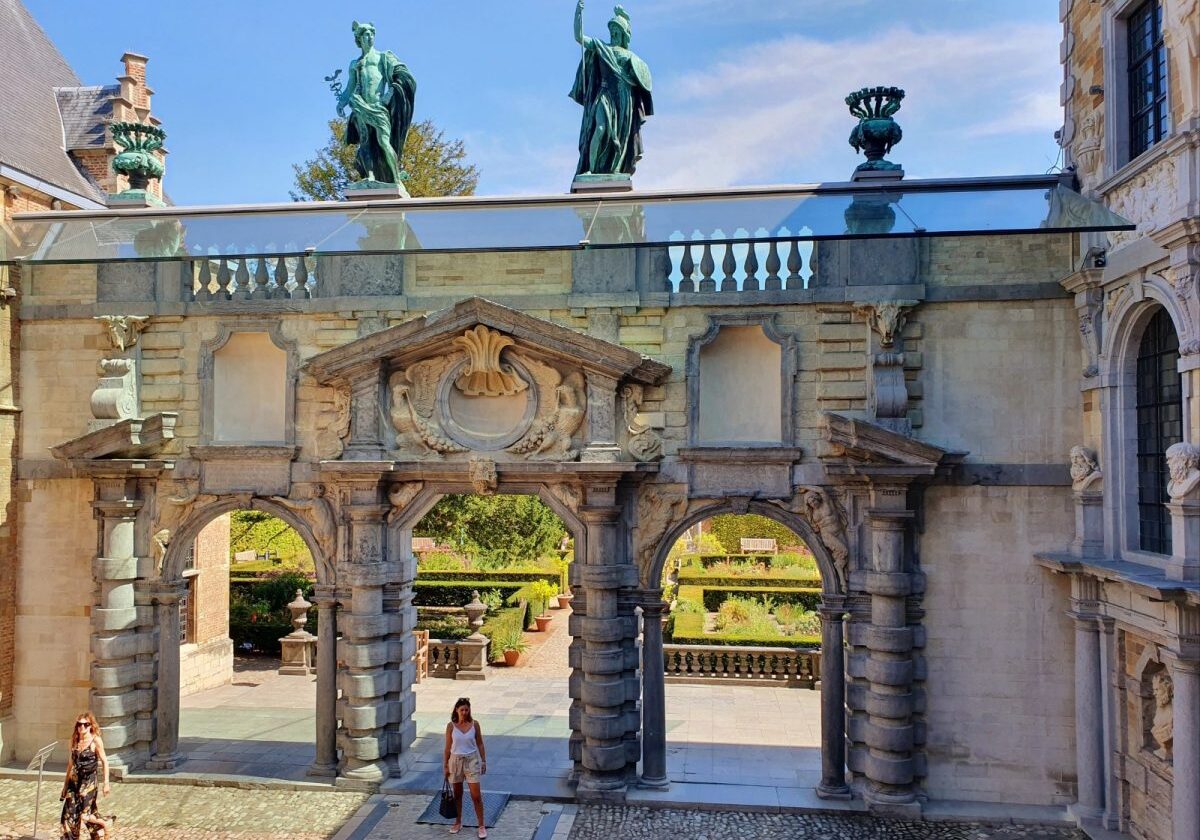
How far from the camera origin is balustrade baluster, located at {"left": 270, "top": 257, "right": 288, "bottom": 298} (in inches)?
513

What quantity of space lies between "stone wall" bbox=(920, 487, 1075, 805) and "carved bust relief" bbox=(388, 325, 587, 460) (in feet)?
16.7

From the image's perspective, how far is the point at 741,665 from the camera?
18078mm

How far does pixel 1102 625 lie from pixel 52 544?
571 inches

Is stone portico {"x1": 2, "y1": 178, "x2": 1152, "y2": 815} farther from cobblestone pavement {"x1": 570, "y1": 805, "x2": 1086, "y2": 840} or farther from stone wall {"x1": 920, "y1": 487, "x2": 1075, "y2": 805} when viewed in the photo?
cobblestone pavement {"x1": 570, "y1": 805, "x2": 1086, "y2": 840}

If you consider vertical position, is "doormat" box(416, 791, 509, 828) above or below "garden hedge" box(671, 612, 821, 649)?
below

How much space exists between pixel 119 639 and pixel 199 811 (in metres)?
2.74

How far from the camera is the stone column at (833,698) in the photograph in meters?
11.9

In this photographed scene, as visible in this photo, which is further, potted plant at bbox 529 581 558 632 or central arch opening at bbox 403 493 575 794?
potted plant at bbox 529 581 558 632

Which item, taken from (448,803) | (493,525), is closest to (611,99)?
(448,803)

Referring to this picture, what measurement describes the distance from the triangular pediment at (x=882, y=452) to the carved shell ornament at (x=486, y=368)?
4353 millimetres

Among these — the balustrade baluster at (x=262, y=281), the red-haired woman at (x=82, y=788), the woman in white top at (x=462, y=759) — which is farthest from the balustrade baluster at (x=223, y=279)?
the woman in white top at (x=462, y=759)

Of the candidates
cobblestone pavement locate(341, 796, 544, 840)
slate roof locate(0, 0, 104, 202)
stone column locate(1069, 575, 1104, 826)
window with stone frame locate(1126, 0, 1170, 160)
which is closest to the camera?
window with stone frame locate(1126, 0, 1170, 160)

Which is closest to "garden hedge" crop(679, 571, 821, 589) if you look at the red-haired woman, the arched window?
the arched window

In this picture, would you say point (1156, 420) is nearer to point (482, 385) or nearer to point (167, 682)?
point (482, 385)
